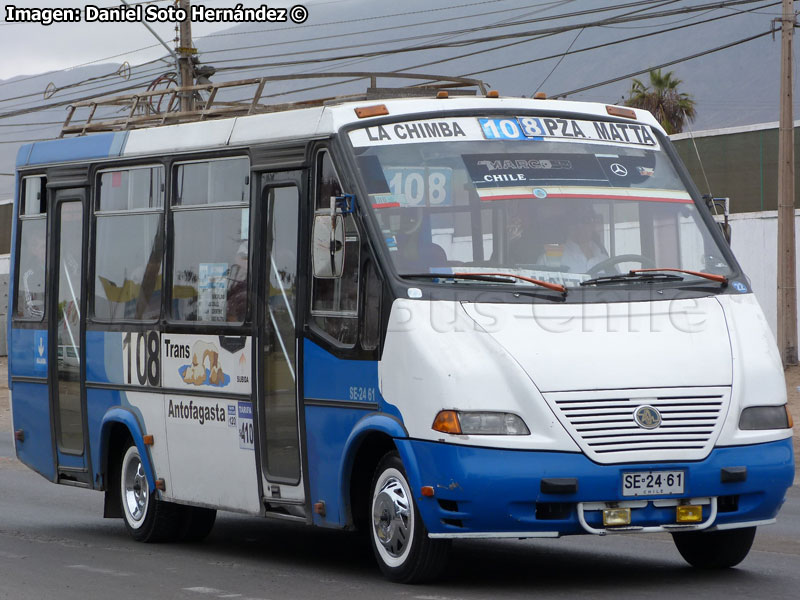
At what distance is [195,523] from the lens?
11586 mm

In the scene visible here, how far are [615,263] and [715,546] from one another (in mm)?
1724

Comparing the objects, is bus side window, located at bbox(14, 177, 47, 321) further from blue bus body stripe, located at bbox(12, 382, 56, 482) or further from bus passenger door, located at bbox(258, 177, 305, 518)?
bus passenger door, located at bbox(258, 177, 305, 518)

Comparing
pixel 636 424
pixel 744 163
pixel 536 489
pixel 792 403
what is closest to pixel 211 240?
pixel 536 489

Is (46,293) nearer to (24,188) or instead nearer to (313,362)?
(24,188)

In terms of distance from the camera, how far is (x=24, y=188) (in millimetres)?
13141

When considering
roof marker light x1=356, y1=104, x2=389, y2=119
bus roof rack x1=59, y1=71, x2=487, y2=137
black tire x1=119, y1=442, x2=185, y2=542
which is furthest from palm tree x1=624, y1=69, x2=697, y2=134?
roof marker light x1=356, y1=104, x2=389, y2=119

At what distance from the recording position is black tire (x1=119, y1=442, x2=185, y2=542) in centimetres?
1147

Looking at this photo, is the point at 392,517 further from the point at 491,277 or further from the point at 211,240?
the point at 211,240

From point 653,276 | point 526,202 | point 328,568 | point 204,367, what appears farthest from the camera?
point 204,367

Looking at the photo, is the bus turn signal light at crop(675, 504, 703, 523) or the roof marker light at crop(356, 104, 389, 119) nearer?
the bus turn signal light at crop(675, 504, 703, 523)

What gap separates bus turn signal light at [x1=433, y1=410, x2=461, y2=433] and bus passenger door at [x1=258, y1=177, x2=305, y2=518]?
5.20 ft

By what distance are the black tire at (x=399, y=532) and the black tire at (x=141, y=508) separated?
303 cm

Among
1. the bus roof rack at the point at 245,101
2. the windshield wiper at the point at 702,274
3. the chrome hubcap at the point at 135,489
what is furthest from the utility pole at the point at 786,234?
the windshield wiper at the point at 702,274

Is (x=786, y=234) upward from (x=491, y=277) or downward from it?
upward
